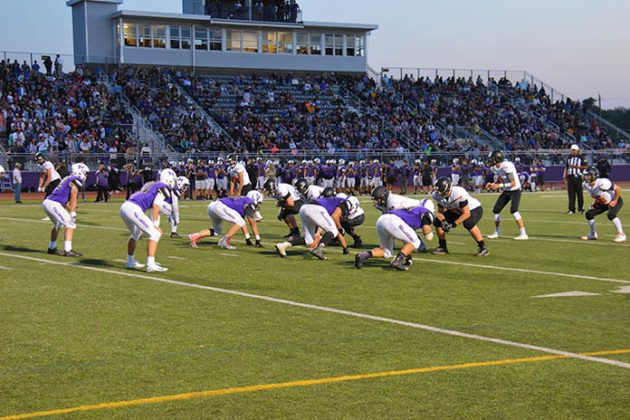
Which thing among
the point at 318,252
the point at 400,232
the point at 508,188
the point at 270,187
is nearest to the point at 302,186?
the point at 270,187

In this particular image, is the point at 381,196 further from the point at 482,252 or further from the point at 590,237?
the point at 590,237

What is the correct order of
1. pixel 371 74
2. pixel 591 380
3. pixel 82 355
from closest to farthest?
1. pixel 591 380
2. pixel 82 355
3. pixel 371 74

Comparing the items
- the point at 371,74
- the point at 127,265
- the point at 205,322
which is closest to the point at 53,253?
the point at 127,265

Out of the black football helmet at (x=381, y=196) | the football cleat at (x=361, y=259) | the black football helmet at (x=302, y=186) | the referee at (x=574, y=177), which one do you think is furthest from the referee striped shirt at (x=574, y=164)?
the football cleat at (x=361, y=259)

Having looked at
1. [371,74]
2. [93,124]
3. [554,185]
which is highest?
[371,74]

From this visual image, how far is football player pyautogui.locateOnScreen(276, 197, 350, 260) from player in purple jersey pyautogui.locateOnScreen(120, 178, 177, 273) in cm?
216

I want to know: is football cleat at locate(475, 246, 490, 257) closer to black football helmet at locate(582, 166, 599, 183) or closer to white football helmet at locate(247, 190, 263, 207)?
black football helmet at locate(582, 166, 599, 183)

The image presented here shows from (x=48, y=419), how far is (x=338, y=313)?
3.93 meters

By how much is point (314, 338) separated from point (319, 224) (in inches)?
218

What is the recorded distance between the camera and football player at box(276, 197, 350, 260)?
42.3 ft

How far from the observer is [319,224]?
1290 cm

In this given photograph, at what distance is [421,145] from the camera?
49406 millimetres

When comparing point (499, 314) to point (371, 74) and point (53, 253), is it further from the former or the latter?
point (371, 74)

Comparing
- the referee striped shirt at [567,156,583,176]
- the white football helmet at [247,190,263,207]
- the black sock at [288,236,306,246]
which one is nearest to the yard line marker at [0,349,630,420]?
the black sock at [288,236,306,246]
